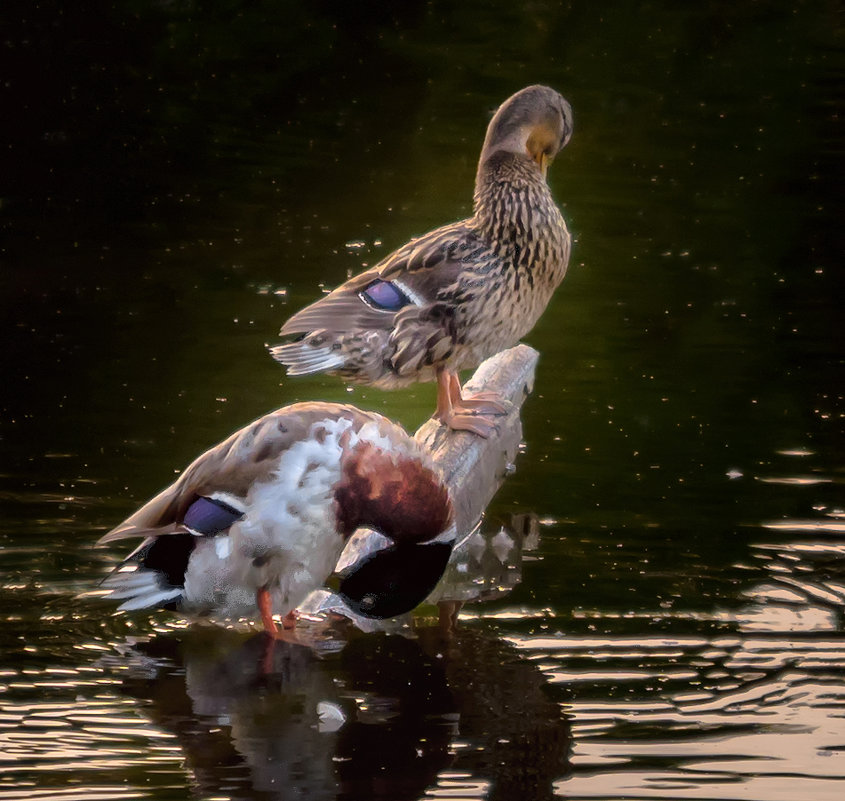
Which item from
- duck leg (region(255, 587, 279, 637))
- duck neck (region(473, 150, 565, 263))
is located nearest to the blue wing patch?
duck leg (region(255, 587, 279, 637))

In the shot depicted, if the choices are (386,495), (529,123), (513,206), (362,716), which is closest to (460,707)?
(362,716)

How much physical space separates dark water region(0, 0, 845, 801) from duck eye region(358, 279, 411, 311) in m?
0.90

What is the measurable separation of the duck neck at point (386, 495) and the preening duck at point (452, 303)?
1187 mm

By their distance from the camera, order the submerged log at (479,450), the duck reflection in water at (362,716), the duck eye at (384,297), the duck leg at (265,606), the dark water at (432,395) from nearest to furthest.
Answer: the duck reflection in water at (362,716) → the dark water at (432,395) → the duck leg at (265,606) → the submerged log at (479,450) → the duck eye at (384,297)

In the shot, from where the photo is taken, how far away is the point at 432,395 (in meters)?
8.06

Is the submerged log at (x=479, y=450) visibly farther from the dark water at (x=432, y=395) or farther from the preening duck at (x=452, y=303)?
the dark water at (x=432, y=395)

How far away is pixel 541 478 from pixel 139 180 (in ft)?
19.6

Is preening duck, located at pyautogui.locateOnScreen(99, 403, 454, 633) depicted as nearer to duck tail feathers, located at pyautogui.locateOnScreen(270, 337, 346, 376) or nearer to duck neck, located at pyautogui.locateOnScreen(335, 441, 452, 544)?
duck neck, located at pyautogui.locateOnScreen(335, 441, 452, 544)

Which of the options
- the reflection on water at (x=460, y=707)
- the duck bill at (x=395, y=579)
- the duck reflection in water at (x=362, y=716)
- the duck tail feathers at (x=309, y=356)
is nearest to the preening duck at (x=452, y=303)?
the duck tail feathers at (x=309, y=356)

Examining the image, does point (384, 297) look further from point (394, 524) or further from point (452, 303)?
point (394, 524)

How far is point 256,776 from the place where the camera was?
4.29 meters

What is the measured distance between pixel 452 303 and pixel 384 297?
10.2 inches

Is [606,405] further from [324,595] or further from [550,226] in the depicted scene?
[324,595]

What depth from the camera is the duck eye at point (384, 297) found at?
20.9ft
